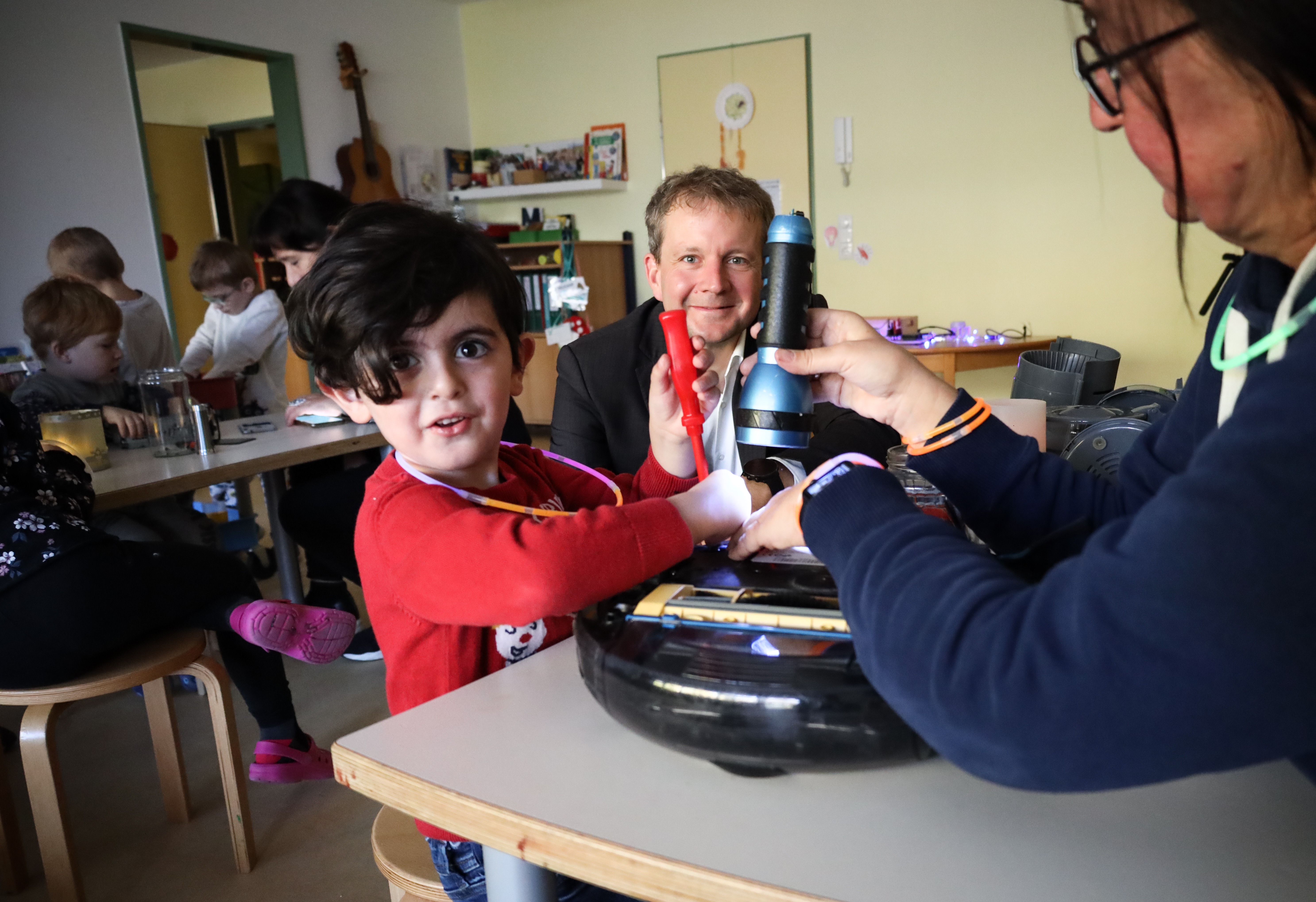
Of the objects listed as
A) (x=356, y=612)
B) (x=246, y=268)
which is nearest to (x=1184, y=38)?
(x=356, y=612)

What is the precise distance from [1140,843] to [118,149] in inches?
200

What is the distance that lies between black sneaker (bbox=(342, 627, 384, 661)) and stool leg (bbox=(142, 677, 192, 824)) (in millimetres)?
749

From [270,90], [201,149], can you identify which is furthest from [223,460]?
[201,149]

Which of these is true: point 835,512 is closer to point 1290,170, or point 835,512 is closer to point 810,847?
point 810,847

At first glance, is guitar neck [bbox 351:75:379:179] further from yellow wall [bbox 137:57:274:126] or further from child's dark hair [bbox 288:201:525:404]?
child's dark hair [bbox 288:201:525:404]

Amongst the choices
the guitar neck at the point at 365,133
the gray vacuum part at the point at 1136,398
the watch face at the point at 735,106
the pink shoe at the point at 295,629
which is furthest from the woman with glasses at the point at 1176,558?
the guitar neck at the point at 365,133

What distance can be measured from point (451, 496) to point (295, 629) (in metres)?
1.13

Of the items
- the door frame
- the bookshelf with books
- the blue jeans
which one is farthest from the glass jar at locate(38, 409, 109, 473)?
the bookshelf with books

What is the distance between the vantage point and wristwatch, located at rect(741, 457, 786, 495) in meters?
1.06

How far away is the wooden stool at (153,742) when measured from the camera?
1.51 meters

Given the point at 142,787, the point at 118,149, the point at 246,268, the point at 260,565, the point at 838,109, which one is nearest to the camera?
the point at 142,787

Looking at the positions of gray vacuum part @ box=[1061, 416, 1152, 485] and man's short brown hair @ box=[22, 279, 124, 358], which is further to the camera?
man's short brown hair @ box=[22, 279, 124, 358]

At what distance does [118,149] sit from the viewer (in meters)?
4.36

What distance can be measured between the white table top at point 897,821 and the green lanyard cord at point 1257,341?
0.82ft
